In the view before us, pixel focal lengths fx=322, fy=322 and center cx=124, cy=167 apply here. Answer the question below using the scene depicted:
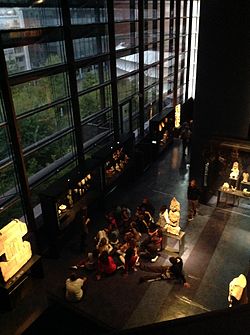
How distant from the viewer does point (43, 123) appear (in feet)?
35.2

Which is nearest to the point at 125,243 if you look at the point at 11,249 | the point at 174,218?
the point at 174,218

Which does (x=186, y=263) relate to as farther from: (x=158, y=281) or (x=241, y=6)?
(x=241, y=6)

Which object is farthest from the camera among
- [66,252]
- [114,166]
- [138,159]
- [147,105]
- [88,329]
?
[147,105]

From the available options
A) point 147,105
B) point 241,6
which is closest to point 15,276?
point 241,6

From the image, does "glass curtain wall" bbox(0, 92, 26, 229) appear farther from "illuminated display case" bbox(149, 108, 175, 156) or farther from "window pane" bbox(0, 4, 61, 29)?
"illuminated display case" bbox(149, 108, 175, 156)

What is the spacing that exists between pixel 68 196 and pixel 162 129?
779cm

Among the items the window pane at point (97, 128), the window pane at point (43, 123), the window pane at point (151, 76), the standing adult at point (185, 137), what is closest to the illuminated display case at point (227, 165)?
the standing adult at point (185, 137)

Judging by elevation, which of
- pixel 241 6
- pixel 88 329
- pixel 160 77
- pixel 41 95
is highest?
pixel 241 6

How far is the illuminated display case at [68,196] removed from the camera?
31.1 feet

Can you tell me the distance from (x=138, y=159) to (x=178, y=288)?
698 centimetres

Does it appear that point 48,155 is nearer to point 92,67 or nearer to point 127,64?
point 92,67

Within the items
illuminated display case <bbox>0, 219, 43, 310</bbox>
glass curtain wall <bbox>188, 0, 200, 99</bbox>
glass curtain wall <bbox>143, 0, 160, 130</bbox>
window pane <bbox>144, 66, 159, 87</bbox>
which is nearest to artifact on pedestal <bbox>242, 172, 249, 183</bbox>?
glass curtain wall <bbox>143, 0, 160, 130</bbox>

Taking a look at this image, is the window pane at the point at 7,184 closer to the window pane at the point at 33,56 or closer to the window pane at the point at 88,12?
the window pane at the point at 33,56

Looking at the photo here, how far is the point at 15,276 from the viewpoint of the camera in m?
7.84
